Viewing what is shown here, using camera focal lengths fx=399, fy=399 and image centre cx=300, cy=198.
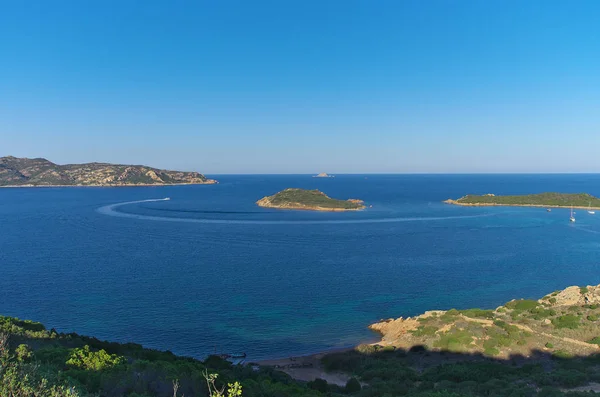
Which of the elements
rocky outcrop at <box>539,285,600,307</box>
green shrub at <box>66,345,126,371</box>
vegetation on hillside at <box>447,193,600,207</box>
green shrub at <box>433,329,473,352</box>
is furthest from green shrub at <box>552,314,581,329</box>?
vegetation on hillside at <box>447,193,600,207</box>

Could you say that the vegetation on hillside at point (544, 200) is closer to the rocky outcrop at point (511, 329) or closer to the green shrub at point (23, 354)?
the rocky outcrop at point (511, 329)

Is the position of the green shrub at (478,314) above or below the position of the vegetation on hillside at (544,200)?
below

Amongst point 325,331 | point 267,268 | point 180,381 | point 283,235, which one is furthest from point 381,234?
point 180,381

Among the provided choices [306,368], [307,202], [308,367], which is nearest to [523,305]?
[308,367]

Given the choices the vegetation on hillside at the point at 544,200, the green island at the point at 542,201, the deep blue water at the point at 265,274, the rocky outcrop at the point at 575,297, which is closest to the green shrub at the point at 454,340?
the deep blue water at the point at 265,274

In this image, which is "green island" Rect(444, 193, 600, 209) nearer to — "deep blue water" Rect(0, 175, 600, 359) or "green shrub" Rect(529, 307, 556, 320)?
"deep blue water" Rect(0, 175, 600, 359)

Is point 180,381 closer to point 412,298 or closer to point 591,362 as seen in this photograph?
point 591,362
